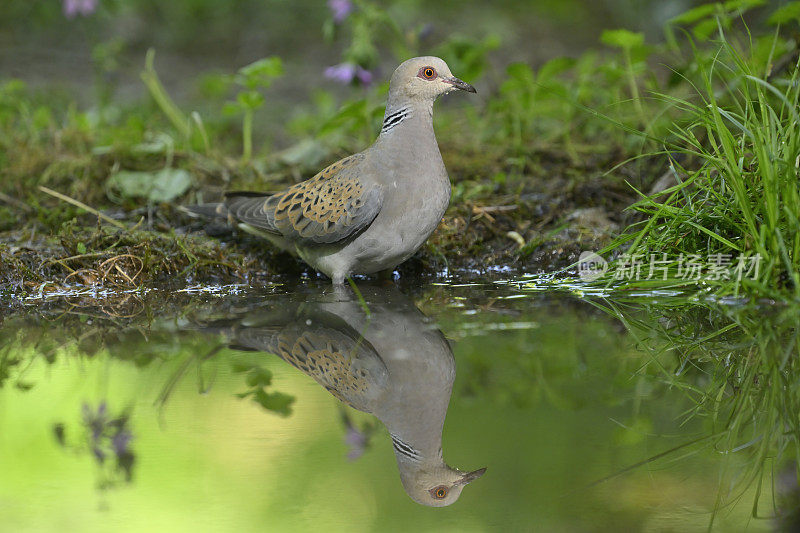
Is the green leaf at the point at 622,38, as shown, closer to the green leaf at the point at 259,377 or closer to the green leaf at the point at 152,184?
the green leaf at the point at 152,184

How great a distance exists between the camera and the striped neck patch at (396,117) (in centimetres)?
415

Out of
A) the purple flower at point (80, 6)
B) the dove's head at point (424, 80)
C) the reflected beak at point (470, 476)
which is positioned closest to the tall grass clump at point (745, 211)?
the dove's head at point (424, 80)

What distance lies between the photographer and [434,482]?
1.91 meters

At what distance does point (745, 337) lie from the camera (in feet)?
9.37

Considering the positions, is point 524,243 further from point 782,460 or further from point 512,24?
point 512,24

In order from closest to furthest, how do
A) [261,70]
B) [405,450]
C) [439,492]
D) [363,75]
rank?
1. [439,492]
2. [405,450]
3. [261,70]
4. [363,75]

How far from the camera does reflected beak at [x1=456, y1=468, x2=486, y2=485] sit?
6.43 ft

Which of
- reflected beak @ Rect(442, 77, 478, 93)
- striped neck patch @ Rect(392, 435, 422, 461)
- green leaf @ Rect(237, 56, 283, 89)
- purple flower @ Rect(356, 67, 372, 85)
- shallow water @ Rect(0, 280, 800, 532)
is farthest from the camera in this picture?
purple flower @ Rect(356, 67, 372, 85)

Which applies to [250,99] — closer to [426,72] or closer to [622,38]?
[426,72]

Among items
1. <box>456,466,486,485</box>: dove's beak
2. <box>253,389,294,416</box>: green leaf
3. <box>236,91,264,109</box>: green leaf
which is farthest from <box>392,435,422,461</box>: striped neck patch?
<box>236,91,264,109</box>: green leaf

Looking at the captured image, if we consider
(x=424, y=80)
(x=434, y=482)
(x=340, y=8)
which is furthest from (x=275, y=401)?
(x=340, y=8)

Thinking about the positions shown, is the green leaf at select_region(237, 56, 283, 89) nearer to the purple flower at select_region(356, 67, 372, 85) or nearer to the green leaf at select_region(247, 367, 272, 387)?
the purple flower at select_region(356, 67, 372, 85)

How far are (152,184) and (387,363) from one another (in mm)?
3091

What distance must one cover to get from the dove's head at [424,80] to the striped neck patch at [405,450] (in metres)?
2.30
